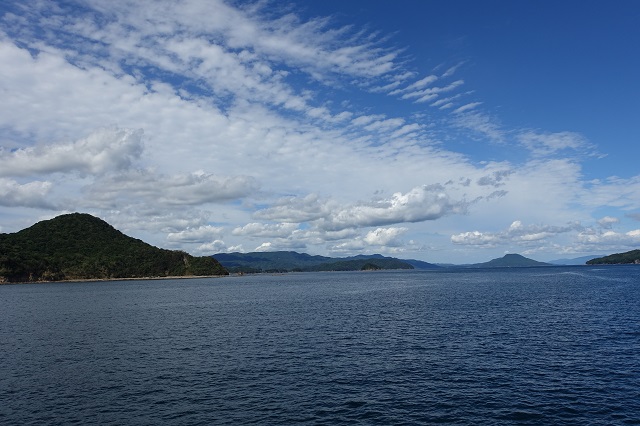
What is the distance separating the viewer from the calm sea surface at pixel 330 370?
43688 millimetres

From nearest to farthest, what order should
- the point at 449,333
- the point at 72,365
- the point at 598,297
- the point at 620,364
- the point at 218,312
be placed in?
the point at 620,364 → the point at 72,365 → the point at 449,333 → the point at 218,312 → the point at 598,297

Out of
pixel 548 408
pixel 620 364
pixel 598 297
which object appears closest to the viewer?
pixel 548 408

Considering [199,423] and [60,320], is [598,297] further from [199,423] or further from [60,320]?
[60,320]

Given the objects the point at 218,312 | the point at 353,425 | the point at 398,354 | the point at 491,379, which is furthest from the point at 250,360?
the point at 218,312

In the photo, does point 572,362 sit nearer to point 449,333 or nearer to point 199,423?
point 449,333

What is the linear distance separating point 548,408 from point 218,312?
101968mm

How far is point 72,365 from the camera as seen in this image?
6397 centimetres

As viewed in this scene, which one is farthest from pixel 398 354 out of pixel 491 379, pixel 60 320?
pixel 60 320

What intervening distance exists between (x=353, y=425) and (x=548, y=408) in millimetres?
20531

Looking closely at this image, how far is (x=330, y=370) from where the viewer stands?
58.4 m

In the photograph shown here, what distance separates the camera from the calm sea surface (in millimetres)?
43688

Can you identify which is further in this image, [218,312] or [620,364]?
[218,312]

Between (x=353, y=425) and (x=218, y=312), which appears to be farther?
(x=218, y=312)

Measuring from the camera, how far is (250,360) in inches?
2564
